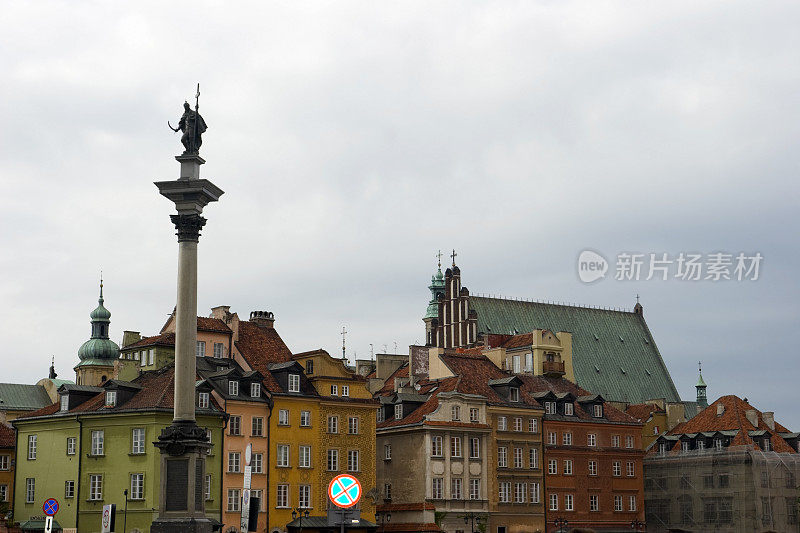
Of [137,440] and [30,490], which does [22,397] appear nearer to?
[30,490]

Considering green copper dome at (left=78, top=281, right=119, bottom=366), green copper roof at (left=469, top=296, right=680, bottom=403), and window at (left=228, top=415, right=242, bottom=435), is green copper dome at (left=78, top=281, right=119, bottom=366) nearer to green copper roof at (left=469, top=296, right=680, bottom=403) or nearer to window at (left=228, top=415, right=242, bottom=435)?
green copper roof at (left=469, top=296, right=680, bottom=403)

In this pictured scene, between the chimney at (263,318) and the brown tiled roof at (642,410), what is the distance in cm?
4097

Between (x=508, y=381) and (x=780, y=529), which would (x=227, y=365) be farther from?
(x=780, y=529)

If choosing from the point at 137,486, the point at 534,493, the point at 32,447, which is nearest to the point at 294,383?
the point at 137,486

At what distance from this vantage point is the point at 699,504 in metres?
106

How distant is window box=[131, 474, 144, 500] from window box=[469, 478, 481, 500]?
2679 centimetres

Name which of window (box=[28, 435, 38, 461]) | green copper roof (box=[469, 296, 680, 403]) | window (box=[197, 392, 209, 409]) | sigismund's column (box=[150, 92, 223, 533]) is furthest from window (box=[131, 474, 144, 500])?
green copper roof (box=[469, 296, 680, 403])

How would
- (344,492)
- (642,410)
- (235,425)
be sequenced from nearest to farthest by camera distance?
(344,492), (235,425), (642,410)

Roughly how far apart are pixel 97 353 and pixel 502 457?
2815 inches

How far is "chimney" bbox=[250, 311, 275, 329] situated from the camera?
98.4 metres

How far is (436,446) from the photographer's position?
9256cm

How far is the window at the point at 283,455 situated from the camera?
285 feet

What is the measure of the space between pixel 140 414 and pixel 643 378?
240 feet

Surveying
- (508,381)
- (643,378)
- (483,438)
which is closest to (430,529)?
(483,438)
